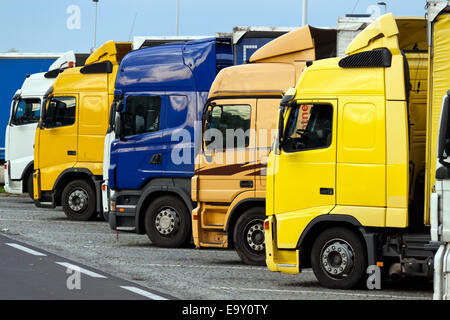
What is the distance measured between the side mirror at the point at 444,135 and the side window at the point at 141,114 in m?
7.47

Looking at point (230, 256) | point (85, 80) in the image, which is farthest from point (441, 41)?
point (85, 80)

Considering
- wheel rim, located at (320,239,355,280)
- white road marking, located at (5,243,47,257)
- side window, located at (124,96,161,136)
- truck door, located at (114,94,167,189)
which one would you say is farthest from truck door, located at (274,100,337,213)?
side window, located at (124,96,161,136)

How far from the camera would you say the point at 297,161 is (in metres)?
11.7

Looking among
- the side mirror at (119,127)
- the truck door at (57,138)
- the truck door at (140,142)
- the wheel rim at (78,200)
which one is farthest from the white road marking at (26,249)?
the truck door at (57,138)

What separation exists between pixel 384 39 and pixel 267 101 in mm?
2973

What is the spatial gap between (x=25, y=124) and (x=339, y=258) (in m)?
14.1

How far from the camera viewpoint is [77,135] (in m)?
20.7

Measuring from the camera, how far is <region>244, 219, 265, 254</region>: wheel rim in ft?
45.5

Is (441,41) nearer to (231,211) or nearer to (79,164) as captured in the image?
(231,211)

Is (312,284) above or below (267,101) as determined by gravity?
below

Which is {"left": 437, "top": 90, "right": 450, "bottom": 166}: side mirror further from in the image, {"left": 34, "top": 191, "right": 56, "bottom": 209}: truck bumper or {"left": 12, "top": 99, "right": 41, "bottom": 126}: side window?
{"left": 12, "top": 99, "right": 41, "bottom": 126}: side window

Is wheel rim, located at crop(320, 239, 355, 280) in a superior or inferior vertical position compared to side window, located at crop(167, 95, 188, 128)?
inferior

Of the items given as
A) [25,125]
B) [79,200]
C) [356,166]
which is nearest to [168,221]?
[79,200]

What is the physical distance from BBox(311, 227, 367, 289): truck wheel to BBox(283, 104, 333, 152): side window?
1.11 m
